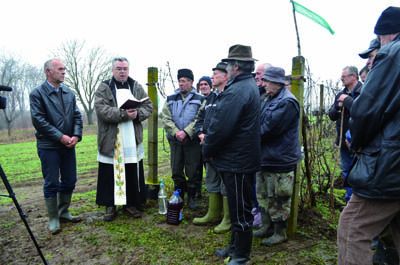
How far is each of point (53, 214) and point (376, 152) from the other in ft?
13.2

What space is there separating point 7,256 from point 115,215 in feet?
4.82

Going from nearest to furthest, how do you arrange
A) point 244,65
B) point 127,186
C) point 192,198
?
point 244,65, point 127,186, point 192,198

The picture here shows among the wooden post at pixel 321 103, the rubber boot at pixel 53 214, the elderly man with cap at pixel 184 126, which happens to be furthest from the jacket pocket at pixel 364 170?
the rubber boot at pixel 53 214

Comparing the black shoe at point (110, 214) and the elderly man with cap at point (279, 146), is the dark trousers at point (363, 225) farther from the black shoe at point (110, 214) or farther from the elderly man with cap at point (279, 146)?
the black shoe at point (110, 214)

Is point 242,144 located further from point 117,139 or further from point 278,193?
point 117,139

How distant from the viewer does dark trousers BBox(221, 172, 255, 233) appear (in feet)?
10.4

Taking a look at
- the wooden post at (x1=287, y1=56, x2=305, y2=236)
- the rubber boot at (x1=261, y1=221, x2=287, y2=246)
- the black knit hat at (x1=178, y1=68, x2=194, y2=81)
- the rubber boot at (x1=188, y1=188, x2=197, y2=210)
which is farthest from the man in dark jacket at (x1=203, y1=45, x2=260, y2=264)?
the rubber boot at (x1=188, y1=188, x2=197, y2=210)

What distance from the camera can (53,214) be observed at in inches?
172

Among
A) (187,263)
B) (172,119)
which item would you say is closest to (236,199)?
(187,263)

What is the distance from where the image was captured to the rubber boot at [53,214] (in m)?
4.30

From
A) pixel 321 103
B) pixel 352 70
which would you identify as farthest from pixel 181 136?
pixel 352 70

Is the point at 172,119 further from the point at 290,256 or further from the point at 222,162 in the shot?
the point at 290,256

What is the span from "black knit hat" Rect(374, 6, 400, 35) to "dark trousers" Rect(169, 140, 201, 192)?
10.3 feet

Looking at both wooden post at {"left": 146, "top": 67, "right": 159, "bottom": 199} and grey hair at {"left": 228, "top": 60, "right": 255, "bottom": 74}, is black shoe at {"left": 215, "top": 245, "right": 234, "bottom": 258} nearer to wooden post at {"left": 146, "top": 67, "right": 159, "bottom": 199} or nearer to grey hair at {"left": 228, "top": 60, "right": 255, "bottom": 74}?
grey hair at {"left": 228, "top": 60, "right": 255, "bottom": 74}
